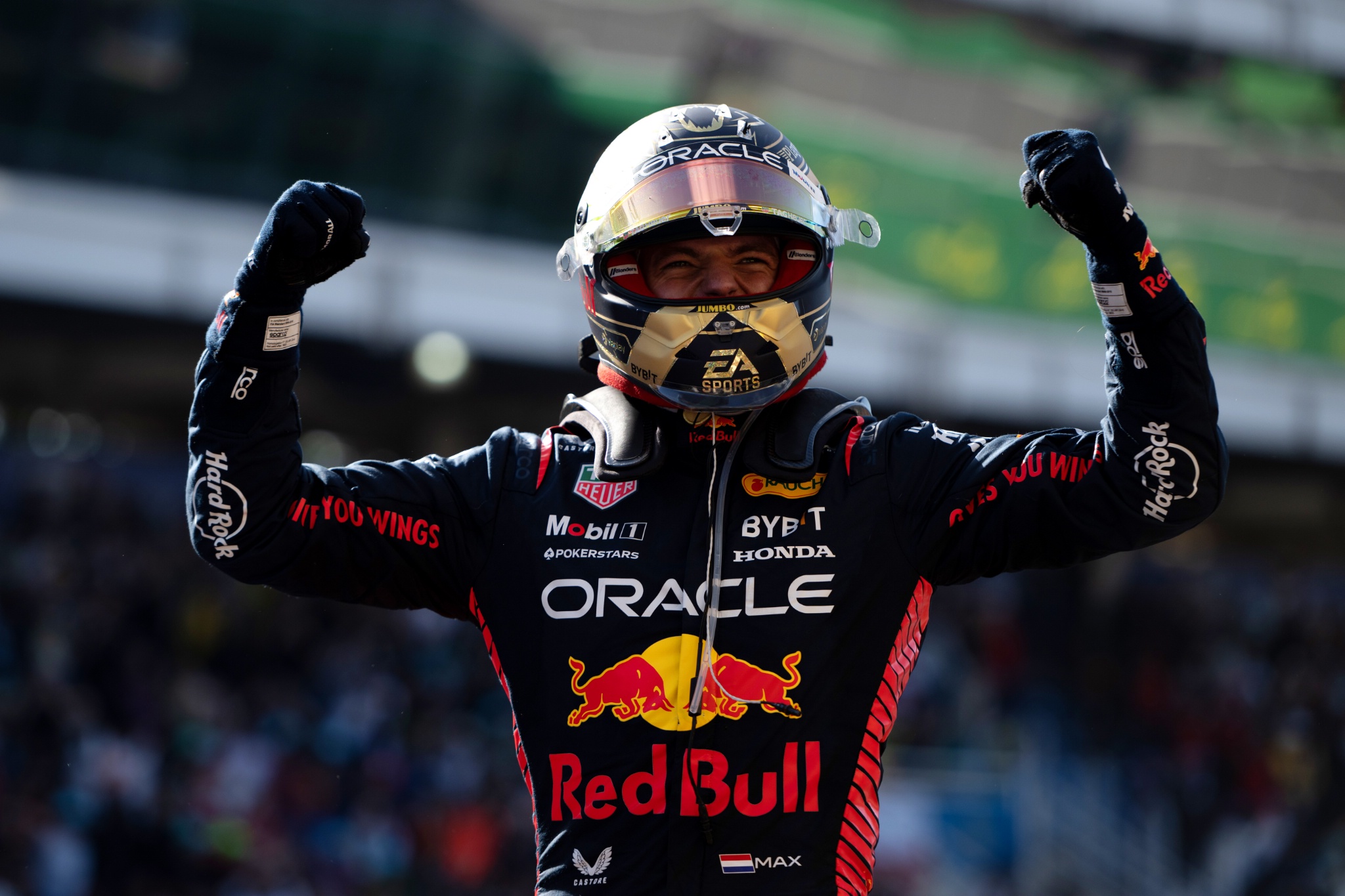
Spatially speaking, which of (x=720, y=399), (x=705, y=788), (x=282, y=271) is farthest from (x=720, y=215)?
(x=705, y=788)

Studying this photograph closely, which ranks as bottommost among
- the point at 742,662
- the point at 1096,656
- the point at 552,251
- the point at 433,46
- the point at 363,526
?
the point at 1096,656

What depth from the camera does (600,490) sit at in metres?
2.55

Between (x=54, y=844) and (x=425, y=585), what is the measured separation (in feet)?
26.7

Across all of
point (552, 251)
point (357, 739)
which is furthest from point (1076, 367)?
point (357, 739)

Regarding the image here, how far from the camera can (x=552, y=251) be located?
1588 cm

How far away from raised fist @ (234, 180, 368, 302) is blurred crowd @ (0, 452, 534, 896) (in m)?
8.16

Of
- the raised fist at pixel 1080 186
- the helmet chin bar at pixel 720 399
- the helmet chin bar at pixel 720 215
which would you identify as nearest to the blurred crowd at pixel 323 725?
the helmet chin bar at pixel 720 399

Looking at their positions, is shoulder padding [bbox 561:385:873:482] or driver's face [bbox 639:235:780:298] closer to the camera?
shoulder padding [bbox 561:385:873:482]

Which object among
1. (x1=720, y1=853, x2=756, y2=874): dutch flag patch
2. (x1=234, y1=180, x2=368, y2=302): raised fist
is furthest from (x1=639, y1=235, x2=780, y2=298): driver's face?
(x1=720, y1=853, x2=756, y2=874): dutch flag patch

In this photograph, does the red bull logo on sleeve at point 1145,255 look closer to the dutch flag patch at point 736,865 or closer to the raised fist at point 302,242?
the dutch flag patch at point 736,865

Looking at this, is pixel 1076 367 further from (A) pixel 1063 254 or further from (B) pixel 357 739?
(B) pixel 357 739

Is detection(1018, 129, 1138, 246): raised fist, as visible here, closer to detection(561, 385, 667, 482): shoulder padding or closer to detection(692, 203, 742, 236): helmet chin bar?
detection(692, 203, 742, 236): helmet chin bar

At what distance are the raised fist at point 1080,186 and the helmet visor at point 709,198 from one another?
46 centimetres

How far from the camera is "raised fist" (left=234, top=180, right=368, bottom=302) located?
2.38 meters
